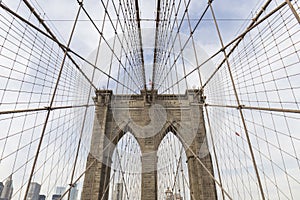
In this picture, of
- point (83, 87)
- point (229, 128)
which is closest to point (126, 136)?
point (83, 87)

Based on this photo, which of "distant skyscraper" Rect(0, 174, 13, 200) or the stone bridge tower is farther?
the stone bridge tower

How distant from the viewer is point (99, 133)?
33.7ft

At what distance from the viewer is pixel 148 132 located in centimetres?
1059

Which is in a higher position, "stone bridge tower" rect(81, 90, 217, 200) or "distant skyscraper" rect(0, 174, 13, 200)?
"stone bridge tower" rect(81, 90, 217, 200)

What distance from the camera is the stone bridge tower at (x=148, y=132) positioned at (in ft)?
29.9

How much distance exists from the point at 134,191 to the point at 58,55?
10.5 m

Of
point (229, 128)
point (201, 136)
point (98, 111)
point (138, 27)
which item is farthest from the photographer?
point (98, 111)

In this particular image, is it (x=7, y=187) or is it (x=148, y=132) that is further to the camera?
(x=148, y=132)

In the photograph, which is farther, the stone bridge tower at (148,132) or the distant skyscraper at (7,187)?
the stone bridge tower at (148,132)

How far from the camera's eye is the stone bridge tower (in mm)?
9102

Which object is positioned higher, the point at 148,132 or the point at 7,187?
the point at 148,132

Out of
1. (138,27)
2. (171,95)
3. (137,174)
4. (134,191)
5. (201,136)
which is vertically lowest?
(134,191)

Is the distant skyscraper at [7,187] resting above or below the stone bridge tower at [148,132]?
below

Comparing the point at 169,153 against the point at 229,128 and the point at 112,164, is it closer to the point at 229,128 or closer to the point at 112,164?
the point at 112,164
